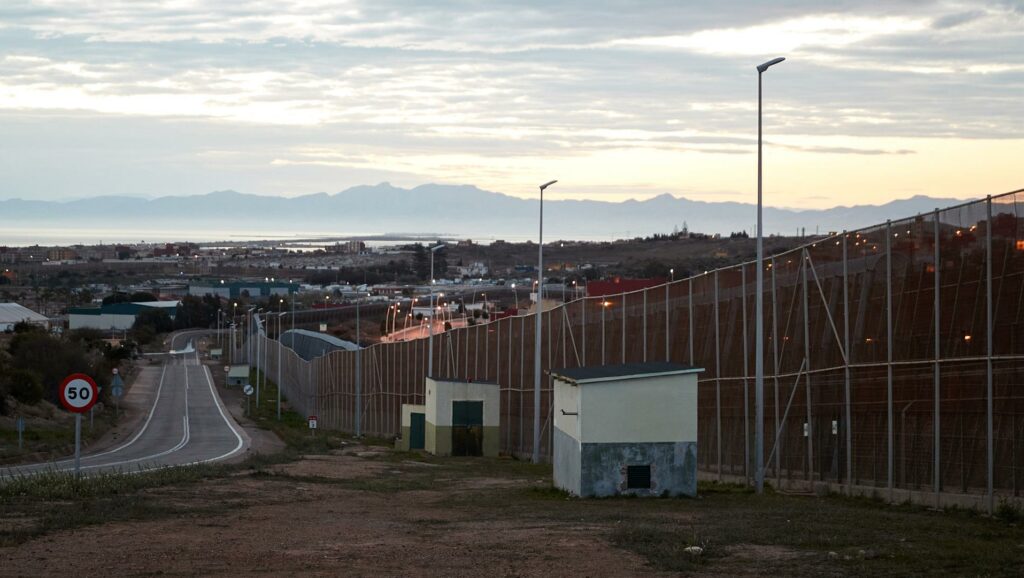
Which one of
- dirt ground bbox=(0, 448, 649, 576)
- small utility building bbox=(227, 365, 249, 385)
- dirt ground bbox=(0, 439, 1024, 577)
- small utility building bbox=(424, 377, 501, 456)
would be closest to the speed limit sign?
dirt ground bbox=(0, 439, 1024, 577)

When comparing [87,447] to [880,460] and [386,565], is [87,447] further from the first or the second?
[386,565]

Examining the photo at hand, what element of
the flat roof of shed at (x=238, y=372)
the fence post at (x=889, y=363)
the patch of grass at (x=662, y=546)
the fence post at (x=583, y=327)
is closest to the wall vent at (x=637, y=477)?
the fence post at (x=889, y=363)

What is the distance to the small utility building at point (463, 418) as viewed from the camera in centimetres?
4884

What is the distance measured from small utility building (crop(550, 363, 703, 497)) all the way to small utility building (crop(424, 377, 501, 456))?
23.3 m

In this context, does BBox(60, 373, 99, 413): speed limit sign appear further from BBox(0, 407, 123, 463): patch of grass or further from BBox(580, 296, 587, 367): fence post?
BBox(580, 296, 587, 367): fence post

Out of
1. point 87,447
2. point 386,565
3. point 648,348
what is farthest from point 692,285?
point 87,447

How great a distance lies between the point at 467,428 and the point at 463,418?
42 centimetres

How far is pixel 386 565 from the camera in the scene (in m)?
15.0

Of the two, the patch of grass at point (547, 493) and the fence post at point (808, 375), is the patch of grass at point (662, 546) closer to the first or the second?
the patch of grass at point (547, 493)

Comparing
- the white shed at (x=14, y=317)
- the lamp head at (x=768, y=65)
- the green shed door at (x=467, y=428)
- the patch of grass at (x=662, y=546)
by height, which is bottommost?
the green shed door at (x=467, y=428)

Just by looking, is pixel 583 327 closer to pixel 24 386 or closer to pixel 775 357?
pixel 775 357

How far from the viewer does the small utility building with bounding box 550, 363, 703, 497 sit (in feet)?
83.7

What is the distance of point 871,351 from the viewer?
26203 mm

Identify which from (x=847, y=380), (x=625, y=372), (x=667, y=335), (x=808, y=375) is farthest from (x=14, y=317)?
(x=847, y=380)
